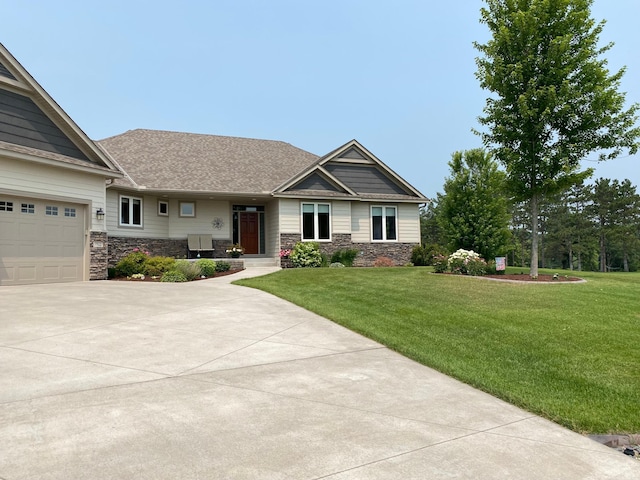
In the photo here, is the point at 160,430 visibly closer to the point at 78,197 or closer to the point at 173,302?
the point at 173,302

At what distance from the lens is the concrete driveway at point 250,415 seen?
111 inches

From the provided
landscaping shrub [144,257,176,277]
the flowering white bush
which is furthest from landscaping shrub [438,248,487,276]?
landscaping shrub [144,257,176,277]

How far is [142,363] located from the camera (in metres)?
5.14

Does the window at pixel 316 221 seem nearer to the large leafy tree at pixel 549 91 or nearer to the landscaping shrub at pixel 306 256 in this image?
the landscaping shrub at pixel 306 256

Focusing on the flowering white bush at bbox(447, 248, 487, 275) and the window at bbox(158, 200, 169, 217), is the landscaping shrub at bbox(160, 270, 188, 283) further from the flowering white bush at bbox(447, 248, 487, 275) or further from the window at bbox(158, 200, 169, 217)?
the flowering white bush at bbox(447, 248, 487, 275)

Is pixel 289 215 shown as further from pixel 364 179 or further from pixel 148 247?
pixel 148 247

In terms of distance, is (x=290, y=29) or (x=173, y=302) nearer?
(x=173, y=302)

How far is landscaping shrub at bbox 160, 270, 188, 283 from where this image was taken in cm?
1473

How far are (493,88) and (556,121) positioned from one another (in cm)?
233

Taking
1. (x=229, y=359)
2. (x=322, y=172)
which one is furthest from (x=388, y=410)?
(x=322, y=172)

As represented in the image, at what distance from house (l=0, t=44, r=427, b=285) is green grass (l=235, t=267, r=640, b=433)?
6680mm

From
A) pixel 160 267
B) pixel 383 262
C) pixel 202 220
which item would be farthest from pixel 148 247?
pixel 383 262

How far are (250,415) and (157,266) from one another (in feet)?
44.5

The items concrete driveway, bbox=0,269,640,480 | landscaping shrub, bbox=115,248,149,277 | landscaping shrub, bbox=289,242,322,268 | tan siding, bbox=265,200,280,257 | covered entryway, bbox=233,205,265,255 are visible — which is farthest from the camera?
covered entryway, bbox=233,205,265,255
